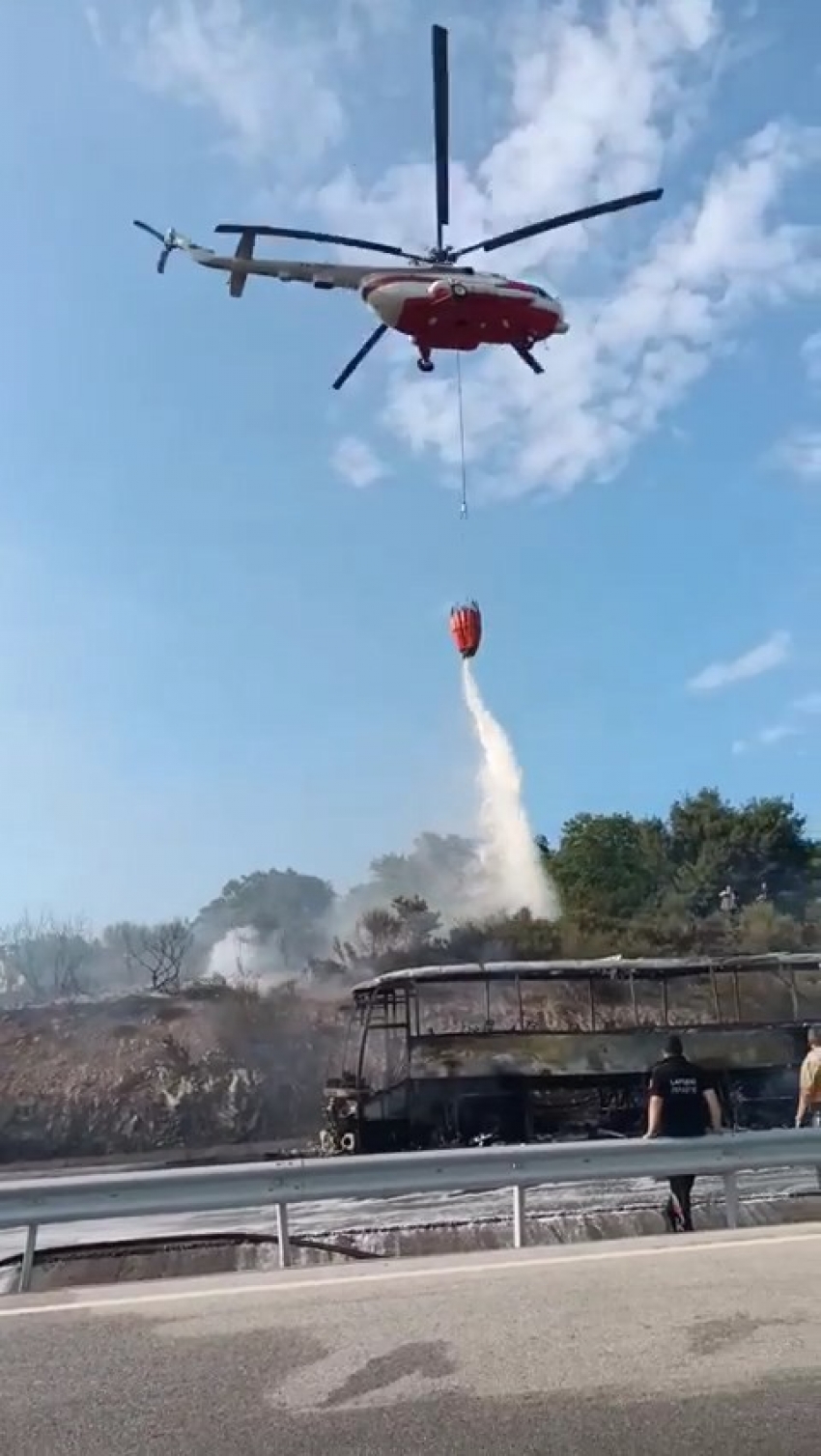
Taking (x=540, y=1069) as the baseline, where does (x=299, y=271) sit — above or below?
above

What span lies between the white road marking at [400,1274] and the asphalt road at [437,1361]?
29mm

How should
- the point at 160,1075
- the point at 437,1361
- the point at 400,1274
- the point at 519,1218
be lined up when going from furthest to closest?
the point at 160,1075
the point at 519,1218
the point at 400,1274
the point at 437,1361

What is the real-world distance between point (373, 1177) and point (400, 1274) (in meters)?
0.86

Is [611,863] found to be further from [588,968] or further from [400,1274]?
[400,1274]

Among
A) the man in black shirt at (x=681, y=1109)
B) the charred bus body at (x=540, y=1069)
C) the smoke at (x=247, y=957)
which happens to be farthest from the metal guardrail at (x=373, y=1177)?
the smoke at (x=247, y=957)

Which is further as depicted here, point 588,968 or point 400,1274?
point 588,968

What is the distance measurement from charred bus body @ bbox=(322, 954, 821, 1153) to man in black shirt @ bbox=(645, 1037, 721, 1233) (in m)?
8.88

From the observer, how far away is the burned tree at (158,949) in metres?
53.2

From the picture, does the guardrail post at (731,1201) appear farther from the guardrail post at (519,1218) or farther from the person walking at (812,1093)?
the person walking at (812,1093)

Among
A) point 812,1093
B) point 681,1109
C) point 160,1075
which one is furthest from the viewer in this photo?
point 160,1075

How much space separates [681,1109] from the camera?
31.1 feet

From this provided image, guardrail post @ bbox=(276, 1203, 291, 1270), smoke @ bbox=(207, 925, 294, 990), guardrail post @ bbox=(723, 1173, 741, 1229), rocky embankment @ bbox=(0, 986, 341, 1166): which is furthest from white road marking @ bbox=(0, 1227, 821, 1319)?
smoke @ bbox=(207, 925, 294, 990)

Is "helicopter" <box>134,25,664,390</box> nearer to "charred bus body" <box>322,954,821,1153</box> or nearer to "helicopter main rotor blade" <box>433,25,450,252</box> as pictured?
"helicopter main rotor blade" <box>433,25,450,252</box>

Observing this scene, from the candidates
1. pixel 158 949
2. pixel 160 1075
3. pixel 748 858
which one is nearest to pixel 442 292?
pixel 160 1075
